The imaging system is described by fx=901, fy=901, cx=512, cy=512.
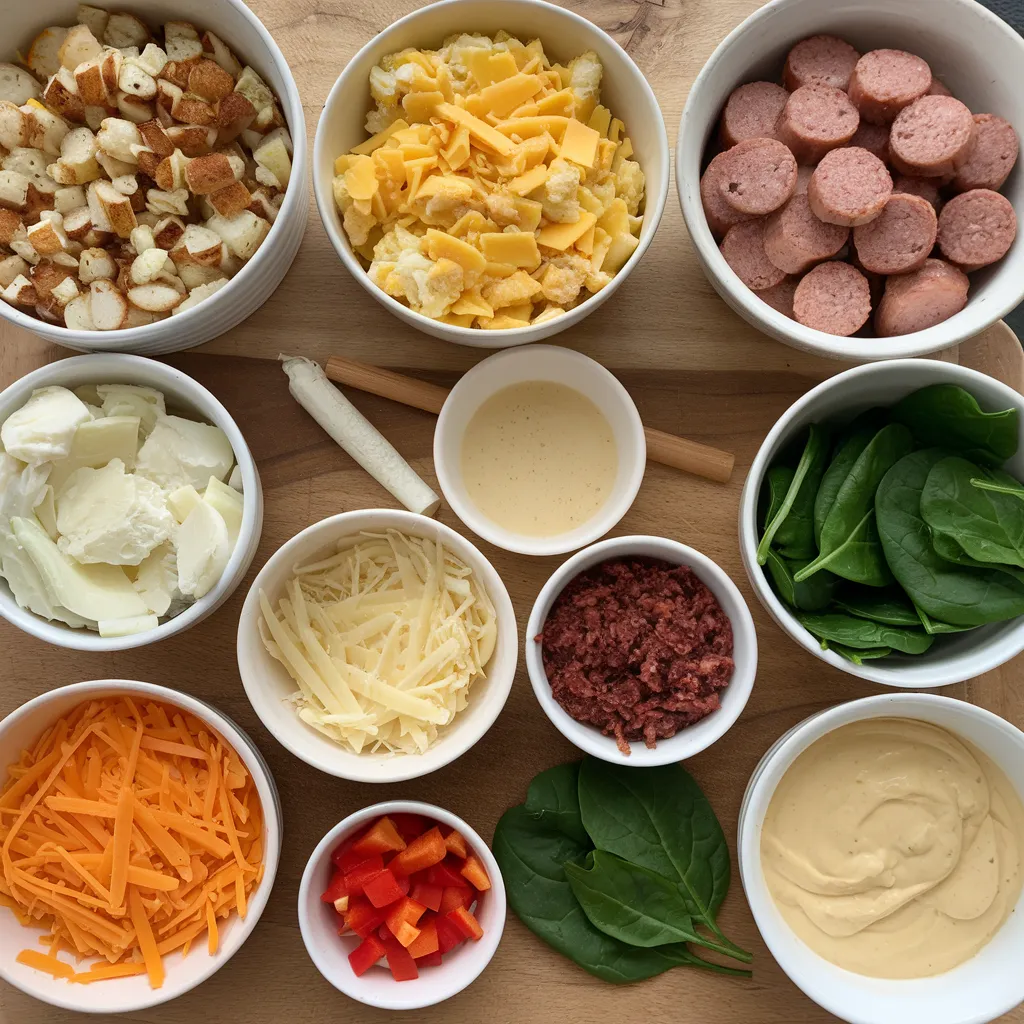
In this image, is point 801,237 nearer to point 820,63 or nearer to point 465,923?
point 820,63

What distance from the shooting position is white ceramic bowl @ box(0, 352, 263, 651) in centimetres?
133

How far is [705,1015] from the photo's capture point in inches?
58.5

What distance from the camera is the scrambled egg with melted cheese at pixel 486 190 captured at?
1.32 meters

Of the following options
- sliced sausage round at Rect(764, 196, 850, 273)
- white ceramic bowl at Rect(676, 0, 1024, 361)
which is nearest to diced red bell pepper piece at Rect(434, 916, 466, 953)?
white ceramic bowl at Rect(676, 0, 1024, 361)

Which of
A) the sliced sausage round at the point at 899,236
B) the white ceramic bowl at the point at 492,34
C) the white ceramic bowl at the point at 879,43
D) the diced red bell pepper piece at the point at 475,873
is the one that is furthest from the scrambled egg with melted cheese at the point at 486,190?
the diced red bell pepper piece at the point at 475,873

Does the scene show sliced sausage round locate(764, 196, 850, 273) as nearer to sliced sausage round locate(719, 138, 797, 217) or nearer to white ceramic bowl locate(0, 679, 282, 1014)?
sliced sausage round locate(719, 138, 797, 217)

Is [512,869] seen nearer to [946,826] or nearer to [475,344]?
[946,826]

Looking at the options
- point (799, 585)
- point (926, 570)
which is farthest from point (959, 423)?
point (799, 585)

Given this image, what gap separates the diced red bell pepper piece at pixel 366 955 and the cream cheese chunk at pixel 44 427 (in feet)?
2.86

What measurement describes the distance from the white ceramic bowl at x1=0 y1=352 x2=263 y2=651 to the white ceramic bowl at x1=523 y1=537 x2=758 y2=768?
456 millimetres

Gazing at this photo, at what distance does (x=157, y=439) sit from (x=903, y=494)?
1130mm

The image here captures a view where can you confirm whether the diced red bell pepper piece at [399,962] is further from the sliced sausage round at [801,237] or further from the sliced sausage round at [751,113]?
the sliced sausage round at [751,113]

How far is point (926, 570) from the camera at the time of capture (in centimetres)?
132

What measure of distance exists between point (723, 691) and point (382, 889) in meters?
0.60
